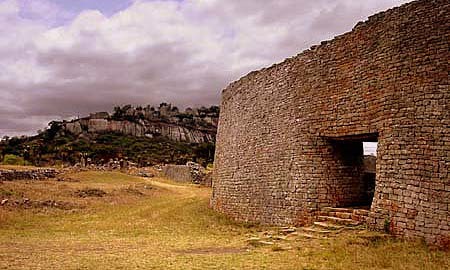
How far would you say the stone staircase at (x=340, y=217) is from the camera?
12961 millimetres

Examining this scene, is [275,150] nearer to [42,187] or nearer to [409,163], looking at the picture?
[409,163]

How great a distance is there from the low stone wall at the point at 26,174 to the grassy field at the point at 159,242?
4621 millimetres

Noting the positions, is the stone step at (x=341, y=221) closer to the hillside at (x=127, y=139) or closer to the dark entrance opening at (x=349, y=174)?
the dark entrance opening at (x=349, y=174)

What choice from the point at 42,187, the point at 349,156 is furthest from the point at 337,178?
the point at 42,187

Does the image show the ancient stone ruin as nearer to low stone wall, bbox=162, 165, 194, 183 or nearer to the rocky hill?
low stone wall, bbox=162, 165, 194, 183

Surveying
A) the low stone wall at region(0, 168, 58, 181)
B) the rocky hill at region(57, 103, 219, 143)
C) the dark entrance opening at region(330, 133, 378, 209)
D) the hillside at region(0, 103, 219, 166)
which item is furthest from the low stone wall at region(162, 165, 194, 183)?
the rocky hill at region(57, 103, 219, 143)

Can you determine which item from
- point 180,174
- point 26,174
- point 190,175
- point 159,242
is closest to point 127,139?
point 180,174

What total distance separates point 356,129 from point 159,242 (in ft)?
21.8

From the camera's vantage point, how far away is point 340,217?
1372 cm

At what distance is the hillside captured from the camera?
66375 mm

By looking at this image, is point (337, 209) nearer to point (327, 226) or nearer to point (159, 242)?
point (327, 226)

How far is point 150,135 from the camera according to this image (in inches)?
4178

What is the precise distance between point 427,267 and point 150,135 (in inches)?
3894

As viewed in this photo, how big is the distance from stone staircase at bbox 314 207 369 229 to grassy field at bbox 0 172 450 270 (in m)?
0.58
